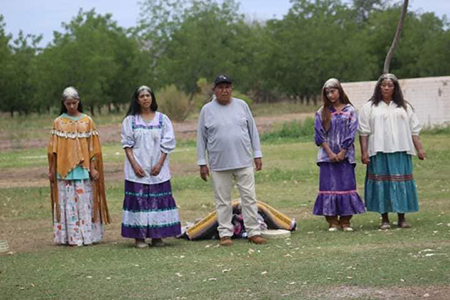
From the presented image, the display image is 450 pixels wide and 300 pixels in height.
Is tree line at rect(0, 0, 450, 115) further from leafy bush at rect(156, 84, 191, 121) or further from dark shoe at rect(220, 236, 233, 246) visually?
dark shoe at rect(220, 236, 233, 246)

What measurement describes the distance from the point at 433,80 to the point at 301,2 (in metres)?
41.0

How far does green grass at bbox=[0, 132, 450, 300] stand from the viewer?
24.9 feet

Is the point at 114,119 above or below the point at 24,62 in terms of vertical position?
below

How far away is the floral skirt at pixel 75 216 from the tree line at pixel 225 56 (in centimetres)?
4339

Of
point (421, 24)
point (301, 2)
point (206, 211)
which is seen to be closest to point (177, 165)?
point (206, 211)

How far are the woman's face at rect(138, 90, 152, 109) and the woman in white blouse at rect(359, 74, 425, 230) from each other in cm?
259

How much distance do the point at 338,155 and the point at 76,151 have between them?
317cm

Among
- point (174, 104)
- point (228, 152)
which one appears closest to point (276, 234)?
point (228, 152)

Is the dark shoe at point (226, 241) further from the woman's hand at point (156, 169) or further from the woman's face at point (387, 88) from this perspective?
the woman's face at point (387, 88)

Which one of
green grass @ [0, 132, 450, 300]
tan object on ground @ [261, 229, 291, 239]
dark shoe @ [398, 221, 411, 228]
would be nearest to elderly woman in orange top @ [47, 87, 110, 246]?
green grass @ [0, 132, 450, 300]

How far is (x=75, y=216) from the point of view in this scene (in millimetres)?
11086

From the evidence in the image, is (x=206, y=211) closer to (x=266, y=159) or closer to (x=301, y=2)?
(x=266, y=159)

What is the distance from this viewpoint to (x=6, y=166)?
79.3ft

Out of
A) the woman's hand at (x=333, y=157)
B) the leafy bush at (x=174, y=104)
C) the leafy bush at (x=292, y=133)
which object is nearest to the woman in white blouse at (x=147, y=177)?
the woman's hand at (x=333, y=157)
